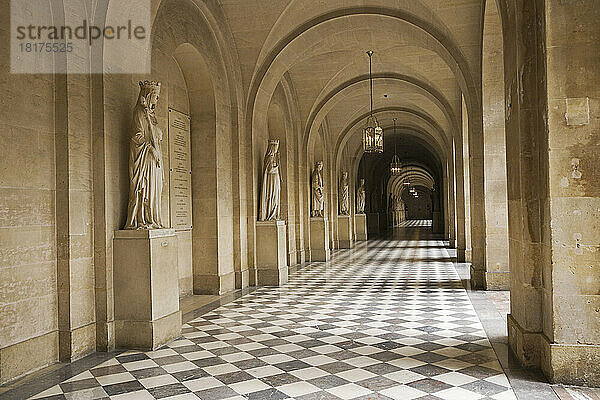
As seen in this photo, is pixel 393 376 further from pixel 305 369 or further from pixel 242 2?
pixel 242 2

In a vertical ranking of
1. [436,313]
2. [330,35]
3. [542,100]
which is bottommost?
[436,313]

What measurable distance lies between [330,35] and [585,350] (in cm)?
889

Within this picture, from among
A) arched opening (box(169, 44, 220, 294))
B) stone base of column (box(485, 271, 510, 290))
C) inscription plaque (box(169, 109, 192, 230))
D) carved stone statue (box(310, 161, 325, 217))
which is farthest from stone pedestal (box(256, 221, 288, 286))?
carved stone statue (box(310, 161, 325, 217))

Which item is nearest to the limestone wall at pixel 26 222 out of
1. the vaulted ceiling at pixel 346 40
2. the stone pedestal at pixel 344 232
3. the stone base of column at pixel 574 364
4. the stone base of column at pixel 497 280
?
the stone base of column at pixel 574 364

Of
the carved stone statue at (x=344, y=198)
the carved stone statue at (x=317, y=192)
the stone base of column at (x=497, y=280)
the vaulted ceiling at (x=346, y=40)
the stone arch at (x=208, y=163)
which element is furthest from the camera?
the carved stone statue at (x=344, y=198)

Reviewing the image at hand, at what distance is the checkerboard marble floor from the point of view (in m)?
4.49

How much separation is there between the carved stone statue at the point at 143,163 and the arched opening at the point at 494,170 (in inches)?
244

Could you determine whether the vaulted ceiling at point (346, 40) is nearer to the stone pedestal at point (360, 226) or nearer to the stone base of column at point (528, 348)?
the stone base of column at point (528, 348)

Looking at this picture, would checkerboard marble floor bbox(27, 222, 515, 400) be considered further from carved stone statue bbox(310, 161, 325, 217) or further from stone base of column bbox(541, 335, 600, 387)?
carved stone statue bbox(310, 161, 325, 217)

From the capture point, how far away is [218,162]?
10.0 metres

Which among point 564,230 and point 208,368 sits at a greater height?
point 564,230

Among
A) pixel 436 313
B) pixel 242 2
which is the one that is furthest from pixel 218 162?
pixel 436 313

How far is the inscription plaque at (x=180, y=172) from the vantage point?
921 centimetres

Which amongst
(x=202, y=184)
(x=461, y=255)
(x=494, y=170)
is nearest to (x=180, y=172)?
(x=202, y=184)
